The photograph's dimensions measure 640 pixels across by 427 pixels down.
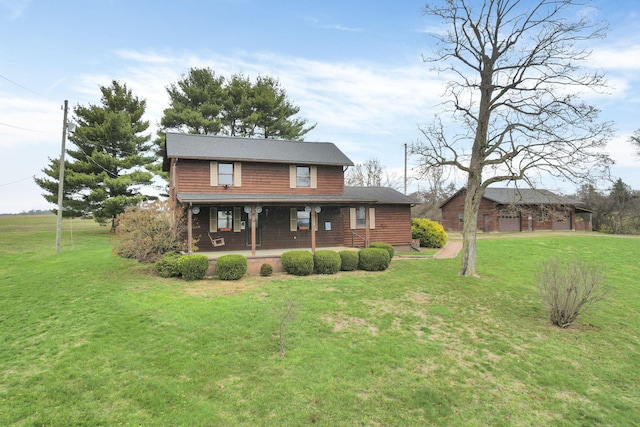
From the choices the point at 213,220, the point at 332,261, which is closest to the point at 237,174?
the point at 213,220

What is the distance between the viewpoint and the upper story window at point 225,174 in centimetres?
1731

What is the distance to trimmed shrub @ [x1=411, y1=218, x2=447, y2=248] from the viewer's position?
75.7ft

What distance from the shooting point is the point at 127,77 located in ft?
96.2

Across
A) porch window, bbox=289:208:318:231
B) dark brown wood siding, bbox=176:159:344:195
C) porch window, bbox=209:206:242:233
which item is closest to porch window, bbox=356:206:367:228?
dark brown wood siding, bbox=176:159:344:195

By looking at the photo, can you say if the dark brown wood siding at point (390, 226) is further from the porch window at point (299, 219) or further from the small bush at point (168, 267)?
the small bush at point (168, 267)

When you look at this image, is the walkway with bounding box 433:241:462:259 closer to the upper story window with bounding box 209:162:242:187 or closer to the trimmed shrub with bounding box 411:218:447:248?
the trimmed shrub with bounding box 411:218:447:248

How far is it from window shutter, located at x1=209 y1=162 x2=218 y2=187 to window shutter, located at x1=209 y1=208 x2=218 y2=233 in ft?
4.76

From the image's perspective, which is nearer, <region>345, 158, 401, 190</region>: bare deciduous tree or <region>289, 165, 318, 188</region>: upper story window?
<region>289, 165, 318, 188</region>: upper story window

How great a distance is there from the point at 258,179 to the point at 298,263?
6488 millimetres

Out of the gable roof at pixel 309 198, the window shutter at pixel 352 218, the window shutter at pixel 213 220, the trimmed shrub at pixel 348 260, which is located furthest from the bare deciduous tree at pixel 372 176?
the trimmed shrub at pixel 348 260

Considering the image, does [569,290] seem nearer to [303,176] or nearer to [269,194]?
[303,176]

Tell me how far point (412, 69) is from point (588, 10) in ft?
23.0

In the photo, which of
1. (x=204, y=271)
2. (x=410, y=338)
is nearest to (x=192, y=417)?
(x=410, y=338)

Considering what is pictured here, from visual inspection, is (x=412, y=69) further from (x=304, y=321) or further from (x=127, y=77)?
(x=127, y=77)
